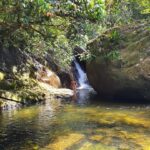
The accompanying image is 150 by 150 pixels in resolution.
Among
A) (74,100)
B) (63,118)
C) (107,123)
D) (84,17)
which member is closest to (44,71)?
(74,100)

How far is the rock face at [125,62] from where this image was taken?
17.7 metres

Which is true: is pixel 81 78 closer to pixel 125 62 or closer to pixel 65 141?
pixel 125 62

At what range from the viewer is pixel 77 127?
488 inches

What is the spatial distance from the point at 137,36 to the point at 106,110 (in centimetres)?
511

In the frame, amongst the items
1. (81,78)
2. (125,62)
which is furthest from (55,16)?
(81,78)

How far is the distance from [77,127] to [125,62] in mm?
6873

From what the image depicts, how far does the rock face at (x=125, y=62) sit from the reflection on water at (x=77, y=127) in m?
1.24

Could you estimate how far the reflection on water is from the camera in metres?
10.3

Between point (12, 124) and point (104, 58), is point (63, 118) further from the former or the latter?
point (104, 58)

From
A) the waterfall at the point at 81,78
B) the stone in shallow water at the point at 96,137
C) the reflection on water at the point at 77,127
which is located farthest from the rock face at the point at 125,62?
the waterfall at the point at 81,78

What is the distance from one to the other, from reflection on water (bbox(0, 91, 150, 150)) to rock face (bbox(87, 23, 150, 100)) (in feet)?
4.08

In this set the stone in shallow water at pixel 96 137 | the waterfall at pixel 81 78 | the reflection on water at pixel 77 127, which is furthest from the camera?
the waterfall at pixel 81 78

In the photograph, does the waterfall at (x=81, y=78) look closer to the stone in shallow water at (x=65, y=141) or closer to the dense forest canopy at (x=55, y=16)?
the dense forest canopy at (x=55, y=16)

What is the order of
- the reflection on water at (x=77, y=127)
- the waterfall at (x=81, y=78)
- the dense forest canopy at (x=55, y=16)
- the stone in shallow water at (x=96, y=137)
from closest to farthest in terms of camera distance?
the dense forest canopy at (x=55, y=16), the reflection on water at (x=77, y=127), the stone in shallow water at (x=96, y=137), the waterfall at (x=81, y=78)
